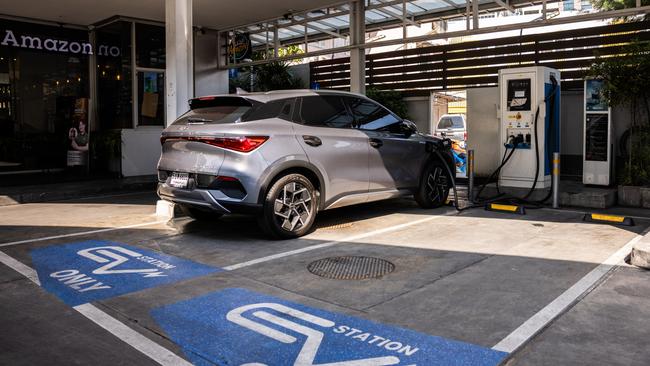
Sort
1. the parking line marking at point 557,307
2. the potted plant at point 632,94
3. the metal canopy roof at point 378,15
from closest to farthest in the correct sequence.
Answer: the parking line marking at point 557,307 → the potted plant at point 632,94 → the metal canopy roof at point 378,15

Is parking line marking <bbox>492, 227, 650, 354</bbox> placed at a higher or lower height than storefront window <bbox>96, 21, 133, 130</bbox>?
lower

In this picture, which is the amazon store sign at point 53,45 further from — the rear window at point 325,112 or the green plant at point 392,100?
the rear window at point 325,112

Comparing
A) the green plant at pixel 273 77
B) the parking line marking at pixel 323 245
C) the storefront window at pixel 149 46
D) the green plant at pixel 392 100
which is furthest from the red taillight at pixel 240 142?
the green plant at pixel 273 77

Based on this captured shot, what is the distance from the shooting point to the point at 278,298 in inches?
166

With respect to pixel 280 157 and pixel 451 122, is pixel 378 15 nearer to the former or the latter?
pixel 451 122

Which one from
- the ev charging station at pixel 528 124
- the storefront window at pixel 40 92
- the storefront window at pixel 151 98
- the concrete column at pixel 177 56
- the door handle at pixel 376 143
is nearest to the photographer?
the door handle at pixel 376 143

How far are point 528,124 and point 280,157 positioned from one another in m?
5.05

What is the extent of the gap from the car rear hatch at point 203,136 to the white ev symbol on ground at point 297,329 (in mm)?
2371

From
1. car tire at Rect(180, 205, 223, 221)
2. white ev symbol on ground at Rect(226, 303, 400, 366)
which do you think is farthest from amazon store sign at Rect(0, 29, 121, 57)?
white ev symbol on ground at Rect(226, 303, 400, 366)

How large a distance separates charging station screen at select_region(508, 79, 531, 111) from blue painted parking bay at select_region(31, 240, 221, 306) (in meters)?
6.33

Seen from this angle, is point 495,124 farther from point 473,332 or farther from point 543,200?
point 473,332

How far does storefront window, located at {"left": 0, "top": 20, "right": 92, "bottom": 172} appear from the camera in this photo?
13.3 metres

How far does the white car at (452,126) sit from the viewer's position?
644 inches

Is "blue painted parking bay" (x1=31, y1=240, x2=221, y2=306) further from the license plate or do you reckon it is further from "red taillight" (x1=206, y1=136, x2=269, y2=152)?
"red taillight" (x1=206, y1=136, x2=269, y2=152)
